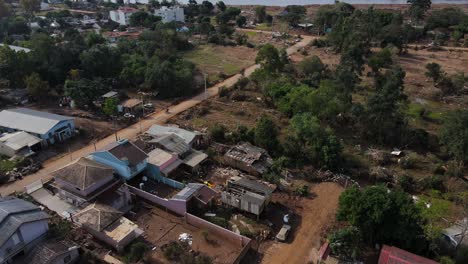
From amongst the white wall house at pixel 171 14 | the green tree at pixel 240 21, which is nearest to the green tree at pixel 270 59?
the green tree at pixel 240 21

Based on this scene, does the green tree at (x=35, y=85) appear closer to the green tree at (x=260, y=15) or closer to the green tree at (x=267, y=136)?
the green tree at (x=267, y=136)

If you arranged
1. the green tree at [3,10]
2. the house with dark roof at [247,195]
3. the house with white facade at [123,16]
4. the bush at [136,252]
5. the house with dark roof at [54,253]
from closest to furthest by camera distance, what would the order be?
the house with dark roof at [54,253] < the bush at [136,252] < the house with dark roof at [247,195] < the house with white facade at [123,16] < the green tree at [3,10]

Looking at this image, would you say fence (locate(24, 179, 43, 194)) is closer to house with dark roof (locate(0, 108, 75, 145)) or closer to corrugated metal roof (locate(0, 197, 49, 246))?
corrugated metal roof (locate(0, 197, 49, 246))

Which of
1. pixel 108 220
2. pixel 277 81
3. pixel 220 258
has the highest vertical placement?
pixel 277 81

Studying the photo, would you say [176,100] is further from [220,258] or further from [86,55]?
[220,258]


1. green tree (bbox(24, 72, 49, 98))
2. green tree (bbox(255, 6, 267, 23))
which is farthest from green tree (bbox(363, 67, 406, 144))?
green tree (bbox(255, 6, 267, 23))

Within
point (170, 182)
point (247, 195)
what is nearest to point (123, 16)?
point (170, 182)

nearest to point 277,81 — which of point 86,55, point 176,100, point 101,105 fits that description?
point 176,100
